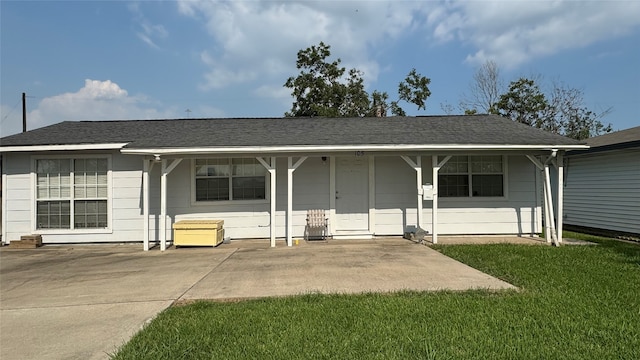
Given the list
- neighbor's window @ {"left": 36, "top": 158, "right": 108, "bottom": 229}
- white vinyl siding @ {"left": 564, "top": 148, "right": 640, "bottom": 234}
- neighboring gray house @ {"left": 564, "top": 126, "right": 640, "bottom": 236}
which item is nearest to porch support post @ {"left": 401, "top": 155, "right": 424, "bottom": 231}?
neighboring gray house @ {"left": 564, "top": 126, "right": 640, "bottom": 236}

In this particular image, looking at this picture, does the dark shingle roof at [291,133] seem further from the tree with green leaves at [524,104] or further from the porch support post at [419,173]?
the tree with green leaves at [524,104]

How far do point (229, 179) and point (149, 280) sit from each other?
445 cm

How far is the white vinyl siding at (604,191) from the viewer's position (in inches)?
405

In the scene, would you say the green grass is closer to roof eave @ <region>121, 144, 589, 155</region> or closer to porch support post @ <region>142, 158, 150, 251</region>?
roof eave @ <region>121, 144, 589, 155</region>

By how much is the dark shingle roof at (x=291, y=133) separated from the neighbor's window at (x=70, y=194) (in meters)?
0.73

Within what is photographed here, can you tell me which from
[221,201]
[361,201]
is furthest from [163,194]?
[361,201]

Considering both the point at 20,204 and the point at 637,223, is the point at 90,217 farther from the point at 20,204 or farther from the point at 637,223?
the point at 637,223

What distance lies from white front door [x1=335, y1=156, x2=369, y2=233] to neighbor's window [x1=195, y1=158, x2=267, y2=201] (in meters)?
2.08

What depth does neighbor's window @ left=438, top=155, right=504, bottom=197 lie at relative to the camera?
10.5m

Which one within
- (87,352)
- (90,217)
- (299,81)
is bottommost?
(87,352)

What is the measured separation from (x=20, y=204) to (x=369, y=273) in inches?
372

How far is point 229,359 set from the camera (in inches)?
123

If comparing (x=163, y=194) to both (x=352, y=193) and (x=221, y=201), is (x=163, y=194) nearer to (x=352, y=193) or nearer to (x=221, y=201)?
(x=221, y=201)

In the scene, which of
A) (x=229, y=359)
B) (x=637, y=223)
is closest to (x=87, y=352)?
(x=229, y=359)
